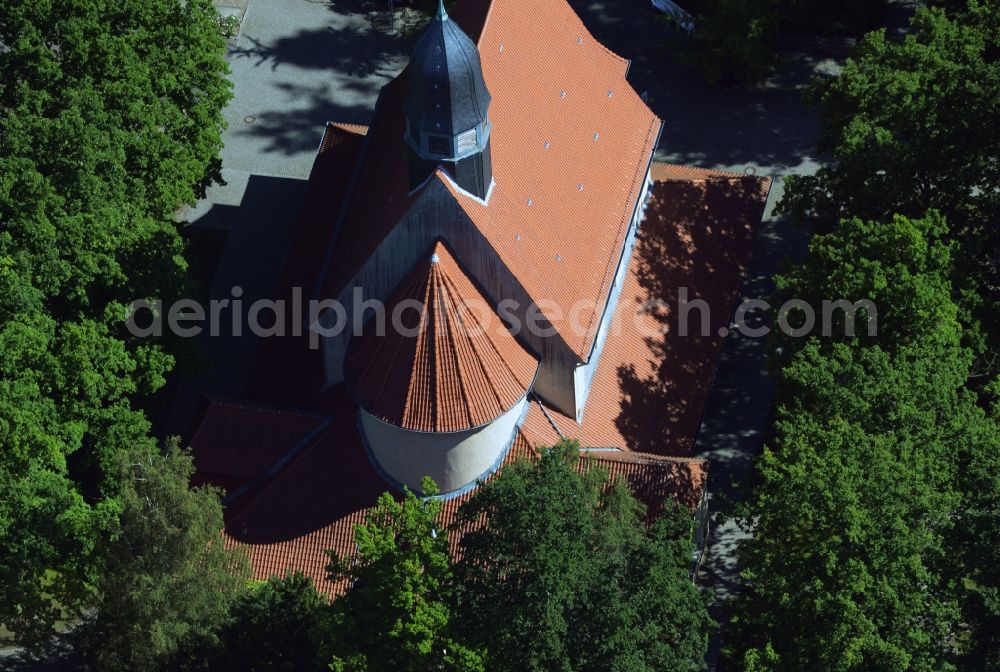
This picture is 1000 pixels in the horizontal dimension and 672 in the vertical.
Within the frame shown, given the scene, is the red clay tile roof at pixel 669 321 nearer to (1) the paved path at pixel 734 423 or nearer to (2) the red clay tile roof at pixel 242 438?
(1) the paved path at pixel 734 423

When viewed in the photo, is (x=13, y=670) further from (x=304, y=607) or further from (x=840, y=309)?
(x=840, y=309)

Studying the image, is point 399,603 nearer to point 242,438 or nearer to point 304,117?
point 242,438

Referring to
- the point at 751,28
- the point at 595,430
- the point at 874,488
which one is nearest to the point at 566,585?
the point at 874,488

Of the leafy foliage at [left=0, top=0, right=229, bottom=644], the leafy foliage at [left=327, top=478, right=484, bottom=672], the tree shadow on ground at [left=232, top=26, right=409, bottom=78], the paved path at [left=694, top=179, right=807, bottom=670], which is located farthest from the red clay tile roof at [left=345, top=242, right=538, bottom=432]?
the tree shadow on ground at [left=232, top=26, right=409, bottom=78]

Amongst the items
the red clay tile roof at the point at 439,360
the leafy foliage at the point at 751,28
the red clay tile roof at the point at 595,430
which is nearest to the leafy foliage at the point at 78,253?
the red clay tile roof at the point at 595,430

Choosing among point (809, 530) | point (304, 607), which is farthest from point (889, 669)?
point (304, 607)

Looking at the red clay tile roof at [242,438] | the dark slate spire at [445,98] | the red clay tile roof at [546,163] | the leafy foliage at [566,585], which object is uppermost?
the dark slate spire at [445,98]
